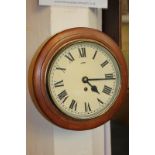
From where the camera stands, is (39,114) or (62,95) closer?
(62,95)

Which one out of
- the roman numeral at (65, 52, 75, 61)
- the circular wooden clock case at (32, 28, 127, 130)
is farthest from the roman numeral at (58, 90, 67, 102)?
the roman numeral at (65, 52, 75, 61)

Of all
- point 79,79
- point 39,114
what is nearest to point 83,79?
point 79,79

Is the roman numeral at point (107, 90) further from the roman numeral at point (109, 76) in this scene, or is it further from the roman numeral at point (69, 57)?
the roman numeral at point (69, 57)

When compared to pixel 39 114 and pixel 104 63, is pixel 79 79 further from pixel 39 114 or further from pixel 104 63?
pixel 39 114

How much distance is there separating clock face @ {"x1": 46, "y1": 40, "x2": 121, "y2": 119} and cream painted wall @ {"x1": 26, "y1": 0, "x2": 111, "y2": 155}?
131 mm

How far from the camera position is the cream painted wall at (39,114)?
960mm

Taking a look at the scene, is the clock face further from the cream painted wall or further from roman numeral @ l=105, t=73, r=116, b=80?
the cream painted wall

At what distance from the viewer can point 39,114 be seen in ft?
3.20

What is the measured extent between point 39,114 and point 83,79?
0.21 m

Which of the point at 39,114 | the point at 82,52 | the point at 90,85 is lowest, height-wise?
the point at 39,114

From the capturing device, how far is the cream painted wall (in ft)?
3.15
